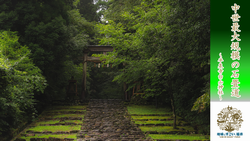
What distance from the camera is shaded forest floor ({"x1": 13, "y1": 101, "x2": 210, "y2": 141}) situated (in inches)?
312

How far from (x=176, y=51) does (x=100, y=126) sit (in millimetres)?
4810

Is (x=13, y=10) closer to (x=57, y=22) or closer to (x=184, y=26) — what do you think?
(x=57, y=22)

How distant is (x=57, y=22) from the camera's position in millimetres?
12320

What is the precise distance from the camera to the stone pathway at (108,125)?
26.0ft

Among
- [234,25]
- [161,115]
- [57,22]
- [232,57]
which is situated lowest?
[161,115]

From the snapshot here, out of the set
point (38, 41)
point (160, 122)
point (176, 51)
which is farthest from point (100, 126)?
point (38, 41)

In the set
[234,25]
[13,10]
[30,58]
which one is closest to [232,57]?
[234,25]

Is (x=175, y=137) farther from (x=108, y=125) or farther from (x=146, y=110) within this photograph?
(x=146, y=110)

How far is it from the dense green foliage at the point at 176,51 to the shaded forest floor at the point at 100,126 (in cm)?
104

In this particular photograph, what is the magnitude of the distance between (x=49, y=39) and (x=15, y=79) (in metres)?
5.15

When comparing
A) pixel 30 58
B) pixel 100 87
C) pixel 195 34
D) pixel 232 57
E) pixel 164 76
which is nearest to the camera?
pixel 232 57

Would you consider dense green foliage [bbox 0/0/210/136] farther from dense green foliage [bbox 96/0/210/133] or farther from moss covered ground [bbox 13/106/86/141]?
moss covered ground [bbox 13/106/86/141]

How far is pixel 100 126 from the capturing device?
972 cm

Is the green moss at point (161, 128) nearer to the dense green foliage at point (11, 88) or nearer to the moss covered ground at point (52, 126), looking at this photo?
the moss covered ground at point (52, 126)
